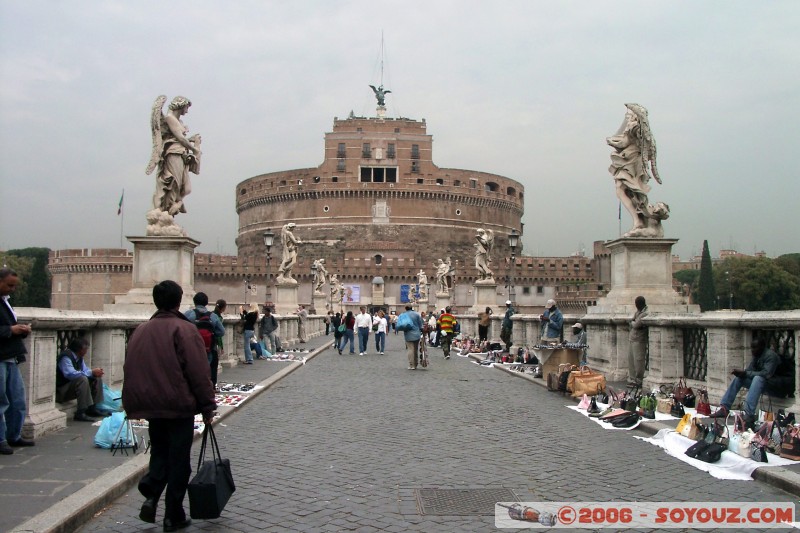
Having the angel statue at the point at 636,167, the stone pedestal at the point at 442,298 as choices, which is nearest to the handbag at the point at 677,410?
the angel statue at the point at 636,167

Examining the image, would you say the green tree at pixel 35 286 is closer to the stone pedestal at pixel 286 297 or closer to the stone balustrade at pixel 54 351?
the stone pedestal at pixel 286 297

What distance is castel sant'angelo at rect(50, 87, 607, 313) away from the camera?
3061 inches

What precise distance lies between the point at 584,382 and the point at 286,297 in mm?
18308

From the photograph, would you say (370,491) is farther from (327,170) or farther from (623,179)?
(327,170)

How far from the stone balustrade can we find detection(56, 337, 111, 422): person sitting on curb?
0.36 ft

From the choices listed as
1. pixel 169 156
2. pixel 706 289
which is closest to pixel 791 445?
pixel 169 156

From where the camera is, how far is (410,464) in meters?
6.05

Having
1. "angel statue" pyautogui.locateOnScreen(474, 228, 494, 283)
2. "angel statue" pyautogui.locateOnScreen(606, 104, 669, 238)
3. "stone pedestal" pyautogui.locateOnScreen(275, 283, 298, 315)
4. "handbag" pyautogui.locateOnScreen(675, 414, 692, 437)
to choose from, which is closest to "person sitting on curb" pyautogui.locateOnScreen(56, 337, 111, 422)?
"handbag" pyautogui.locateOnScreen(675, 414, 692, 437)

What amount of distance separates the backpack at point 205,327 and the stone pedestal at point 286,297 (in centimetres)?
1735

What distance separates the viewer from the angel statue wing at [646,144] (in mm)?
11564

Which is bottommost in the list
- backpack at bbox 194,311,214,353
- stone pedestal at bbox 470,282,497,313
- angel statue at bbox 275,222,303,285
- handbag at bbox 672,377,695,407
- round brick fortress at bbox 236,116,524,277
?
handbag at bbox 672,377,695,407

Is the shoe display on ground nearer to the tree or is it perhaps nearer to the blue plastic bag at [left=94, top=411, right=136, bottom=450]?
the blue plastic bag at [left=94, top=411, right=136, bottom=450]

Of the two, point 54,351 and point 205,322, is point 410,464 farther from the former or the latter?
point 205,322

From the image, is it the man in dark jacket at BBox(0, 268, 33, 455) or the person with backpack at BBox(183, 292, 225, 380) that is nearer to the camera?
the man in dark jacket at BBox(0, 268, 33, 455)
